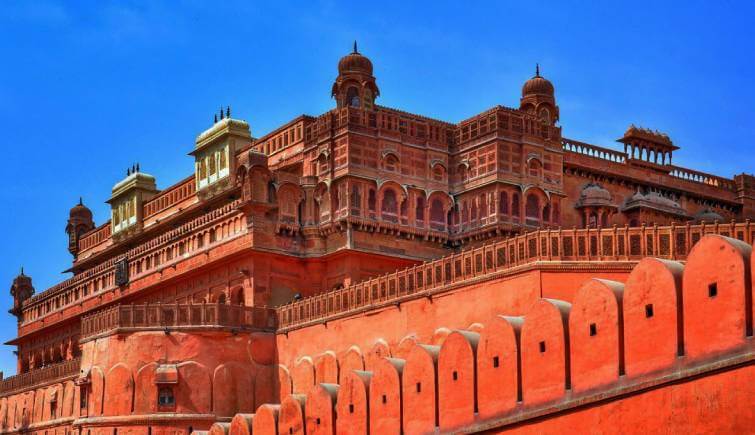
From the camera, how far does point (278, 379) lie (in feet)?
124

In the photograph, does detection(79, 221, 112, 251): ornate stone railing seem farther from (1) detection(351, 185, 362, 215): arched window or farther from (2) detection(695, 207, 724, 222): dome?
(2) detection(695, 207, 724, 222): dome

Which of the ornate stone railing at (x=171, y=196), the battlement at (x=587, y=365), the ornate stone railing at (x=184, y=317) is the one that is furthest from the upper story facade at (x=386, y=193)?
the battlement at (x=587, y=365)

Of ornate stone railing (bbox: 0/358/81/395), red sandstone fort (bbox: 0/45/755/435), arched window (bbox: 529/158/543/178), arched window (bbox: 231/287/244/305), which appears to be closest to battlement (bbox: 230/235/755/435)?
red sandstone fort (bbox: 0/45/755/435)

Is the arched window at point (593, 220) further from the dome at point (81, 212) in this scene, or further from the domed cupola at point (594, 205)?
the dome at point (81, 212)

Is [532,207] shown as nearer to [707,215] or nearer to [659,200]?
[659,200]

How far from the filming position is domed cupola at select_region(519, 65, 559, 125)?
146ft

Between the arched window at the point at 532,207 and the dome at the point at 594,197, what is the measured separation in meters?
2.06

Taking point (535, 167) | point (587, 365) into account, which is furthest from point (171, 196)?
point (587, 365)

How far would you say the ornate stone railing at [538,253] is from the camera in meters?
27.1

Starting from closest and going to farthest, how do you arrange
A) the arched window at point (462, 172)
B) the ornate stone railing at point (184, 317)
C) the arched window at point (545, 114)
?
the ornate stone railing at point (184, 317) < the arched window at point (462, 172) < the arched window at point (545, 114)

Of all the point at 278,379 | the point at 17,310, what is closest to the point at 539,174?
the point at 278,379

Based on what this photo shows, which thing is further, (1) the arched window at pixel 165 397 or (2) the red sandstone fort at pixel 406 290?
(1) the arched window at pixel 165 397

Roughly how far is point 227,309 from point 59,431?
352 inches

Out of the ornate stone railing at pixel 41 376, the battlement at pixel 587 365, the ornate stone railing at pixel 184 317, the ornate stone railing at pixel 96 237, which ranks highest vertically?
the ornate stone railing at pixel 96 237
